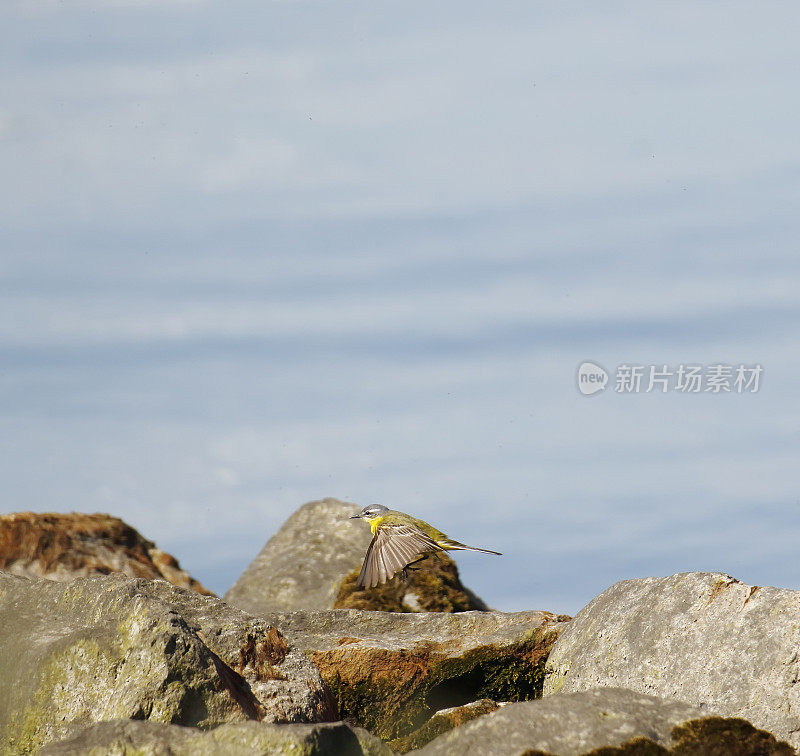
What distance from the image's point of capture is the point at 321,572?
53.4 feet

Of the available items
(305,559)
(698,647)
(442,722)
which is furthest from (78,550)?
(698,647)

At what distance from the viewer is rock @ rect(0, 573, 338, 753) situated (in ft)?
20.9

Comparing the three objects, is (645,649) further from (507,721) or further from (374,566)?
(374,566)

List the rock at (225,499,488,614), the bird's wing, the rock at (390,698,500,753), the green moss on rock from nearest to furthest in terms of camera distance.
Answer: the rock at (390,698,500,753) → the green moss on rock → the bird's wing → the rock at (225,499,488,614)

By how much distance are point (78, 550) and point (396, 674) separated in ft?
27.3

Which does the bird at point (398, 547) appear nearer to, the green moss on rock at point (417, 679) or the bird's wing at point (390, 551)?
the bird's wing at point (390, 551)

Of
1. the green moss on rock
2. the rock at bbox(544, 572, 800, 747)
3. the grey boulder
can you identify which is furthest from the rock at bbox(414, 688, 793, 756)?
the grey boulder

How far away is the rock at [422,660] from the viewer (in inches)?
348

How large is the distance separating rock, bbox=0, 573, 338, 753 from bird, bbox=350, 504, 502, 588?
4375mm

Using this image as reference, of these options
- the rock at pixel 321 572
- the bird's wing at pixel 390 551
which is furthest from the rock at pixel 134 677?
the rock at pixel 321 572

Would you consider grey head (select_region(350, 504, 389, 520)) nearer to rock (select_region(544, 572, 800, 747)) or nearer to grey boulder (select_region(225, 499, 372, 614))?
grey boulder (select_region(225, 499, 372, 614))

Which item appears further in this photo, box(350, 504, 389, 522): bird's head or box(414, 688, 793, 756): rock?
box(350, 504, 389, 522): bird's head

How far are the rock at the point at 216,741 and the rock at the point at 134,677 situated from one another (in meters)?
0.64

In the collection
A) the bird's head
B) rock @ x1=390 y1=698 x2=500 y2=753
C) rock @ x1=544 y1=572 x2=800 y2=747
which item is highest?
the bird's head
